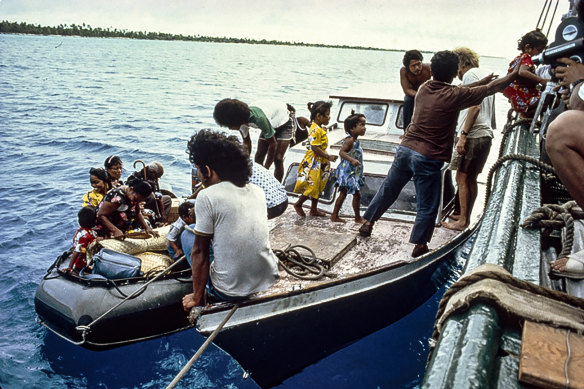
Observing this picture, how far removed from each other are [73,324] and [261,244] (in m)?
2.39

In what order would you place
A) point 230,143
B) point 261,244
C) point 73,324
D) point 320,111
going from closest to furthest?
point 230,143
point 261,244
point 73,324
point 320,111

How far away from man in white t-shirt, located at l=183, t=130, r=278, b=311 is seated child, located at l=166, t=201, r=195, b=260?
45.9 inches

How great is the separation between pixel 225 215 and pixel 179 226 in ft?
5.62

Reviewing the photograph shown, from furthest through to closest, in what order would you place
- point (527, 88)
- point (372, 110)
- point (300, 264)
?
point (372, 110) → point (527, 88) → point (300, 264)

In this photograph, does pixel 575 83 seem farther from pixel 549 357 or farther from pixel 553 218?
pixel 549 357

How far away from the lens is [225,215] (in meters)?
3.29

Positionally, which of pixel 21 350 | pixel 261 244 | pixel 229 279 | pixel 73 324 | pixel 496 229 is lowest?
pixel 21 350

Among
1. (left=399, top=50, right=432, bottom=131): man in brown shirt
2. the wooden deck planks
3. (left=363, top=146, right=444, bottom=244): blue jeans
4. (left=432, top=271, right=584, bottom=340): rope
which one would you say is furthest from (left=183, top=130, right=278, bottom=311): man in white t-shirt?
(left=399, top=50, right=432, bottom=131): man in brown shirt

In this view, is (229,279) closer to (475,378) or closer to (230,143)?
(230,143)

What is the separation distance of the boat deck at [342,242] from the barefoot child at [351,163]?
1.24 ft

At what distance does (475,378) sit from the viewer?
1.20 meters

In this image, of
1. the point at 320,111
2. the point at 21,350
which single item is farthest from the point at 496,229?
the point at 21,350

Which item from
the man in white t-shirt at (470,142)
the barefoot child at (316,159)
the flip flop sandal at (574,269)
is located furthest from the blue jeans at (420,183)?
the flip flop sandal at (574,269)

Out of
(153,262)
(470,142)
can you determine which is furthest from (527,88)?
(153,262)
